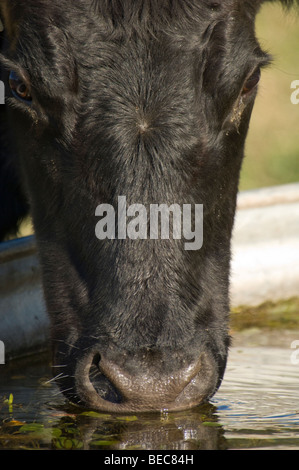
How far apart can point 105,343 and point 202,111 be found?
1.10 m

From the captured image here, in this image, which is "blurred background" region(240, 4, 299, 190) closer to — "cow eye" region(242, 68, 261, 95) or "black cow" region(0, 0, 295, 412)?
"cow eye" region(242, 68, 261, 95)

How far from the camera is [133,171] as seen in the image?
3.83 metres

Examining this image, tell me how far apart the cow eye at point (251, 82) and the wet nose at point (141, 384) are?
4.40 ft

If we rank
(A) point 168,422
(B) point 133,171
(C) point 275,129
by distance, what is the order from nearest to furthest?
1. (B) point 133,171
2. (A) point 168,422
3. (C) point 275,129

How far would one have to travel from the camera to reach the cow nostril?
3.65m

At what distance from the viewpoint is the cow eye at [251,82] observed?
437 cm

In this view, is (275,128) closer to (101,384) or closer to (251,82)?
(251,82)

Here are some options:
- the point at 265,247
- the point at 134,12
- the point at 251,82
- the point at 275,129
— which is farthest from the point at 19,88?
the point at 275,129

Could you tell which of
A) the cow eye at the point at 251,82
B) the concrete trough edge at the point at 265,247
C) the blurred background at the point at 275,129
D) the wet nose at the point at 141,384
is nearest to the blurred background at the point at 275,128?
the blurred background at the point at 275,129

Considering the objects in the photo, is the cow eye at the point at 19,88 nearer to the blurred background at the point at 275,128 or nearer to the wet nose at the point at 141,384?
the wet nose at the point at 141,384

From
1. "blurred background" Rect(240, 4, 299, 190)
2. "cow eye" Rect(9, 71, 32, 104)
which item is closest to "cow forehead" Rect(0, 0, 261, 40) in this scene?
"cow eye" Rect(9, 71, 32, 104)

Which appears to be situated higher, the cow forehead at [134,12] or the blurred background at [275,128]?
the blurred background at [275,128]

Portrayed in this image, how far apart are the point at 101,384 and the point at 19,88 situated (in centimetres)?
147

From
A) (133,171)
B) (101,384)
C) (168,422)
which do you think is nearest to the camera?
(101,384)
